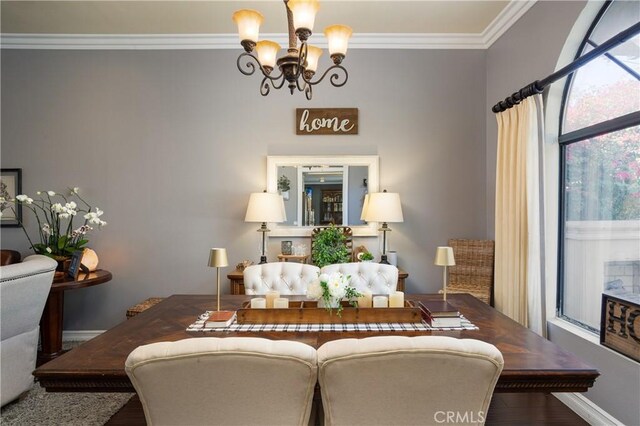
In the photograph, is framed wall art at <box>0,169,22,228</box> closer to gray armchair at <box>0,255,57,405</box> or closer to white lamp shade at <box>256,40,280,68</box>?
gray armchair at <box>0,255,57,405</box>

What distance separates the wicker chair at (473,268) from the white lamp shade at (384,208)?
691mm

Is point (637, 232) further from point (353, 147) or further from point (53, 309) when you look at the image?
point (53, 309)

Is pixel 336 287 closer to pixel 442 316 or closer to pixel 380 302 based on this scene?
pixel 380 302

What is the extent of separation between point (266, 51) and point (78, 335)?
3.43 meters

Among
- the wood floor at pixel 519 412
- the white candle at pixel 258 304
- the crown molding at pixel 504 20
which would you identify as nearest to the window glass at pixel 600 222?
the wood floor at pixel 519 412

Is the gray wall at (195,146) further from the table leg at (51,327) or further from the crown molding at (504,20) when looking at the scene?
the table leg at (51,327)

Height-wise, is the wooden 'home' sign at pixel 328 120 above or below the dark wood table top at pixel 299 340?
above

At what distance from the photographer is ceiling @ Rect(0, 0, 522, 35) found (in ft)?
9.84

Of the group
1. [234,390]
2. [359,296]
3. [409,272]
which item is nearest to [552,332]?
[409,272]

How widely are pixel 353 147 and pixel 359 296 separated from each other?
2.07 metres

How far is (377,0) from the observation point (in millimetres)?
2928

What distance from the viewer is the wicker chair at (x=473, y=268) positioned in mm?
3235

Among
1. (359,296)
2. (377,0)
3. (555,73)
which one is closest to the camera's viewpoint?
(359,296)

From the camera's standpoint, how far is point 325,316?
1.75 m
